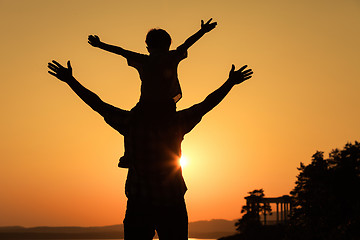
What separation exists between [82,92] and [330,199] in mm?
68205

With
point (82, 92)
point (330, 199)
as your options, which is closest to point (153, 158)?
point (82, 92)

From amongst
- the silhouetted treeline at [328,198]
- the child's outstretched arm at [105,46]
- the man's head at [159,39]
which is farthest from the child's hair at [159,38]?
the silhouetted treeline at [328,198]

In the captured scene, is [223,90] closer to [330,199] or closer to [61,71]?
[61,71]

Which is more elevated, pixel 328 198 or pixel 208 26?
pixel 328 198

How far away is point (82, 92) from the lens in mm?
8398

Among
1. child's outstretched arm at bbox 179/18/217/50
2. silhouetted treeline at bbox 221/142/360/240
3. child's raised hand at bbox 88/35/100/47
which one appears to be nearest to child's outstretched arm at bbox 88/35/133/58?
child's raised hand at bbox 88/35/100/47

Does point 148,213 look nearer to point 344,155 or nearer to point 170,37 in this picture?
point 170,37

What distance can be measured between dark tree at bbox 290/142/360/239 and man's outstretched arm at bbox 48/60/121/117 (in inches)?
2420

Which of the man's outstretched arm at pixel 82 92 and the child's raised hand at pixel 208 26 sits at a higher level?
the child's raised hand at pixel 208 26

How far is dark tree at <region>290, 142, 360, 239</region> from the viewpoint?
72000 mm

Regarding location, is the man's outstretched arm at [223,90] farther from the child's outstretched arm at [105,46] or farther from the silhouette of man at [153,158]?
the child's outstretched arm at [105,46]

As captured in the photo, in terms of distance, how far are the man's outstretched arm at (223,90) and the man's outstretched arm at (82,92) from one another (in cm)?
114

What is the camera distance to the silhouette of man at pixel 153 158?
820 centimetres

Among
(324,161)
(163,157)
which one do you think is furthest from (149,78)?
(324,161)
